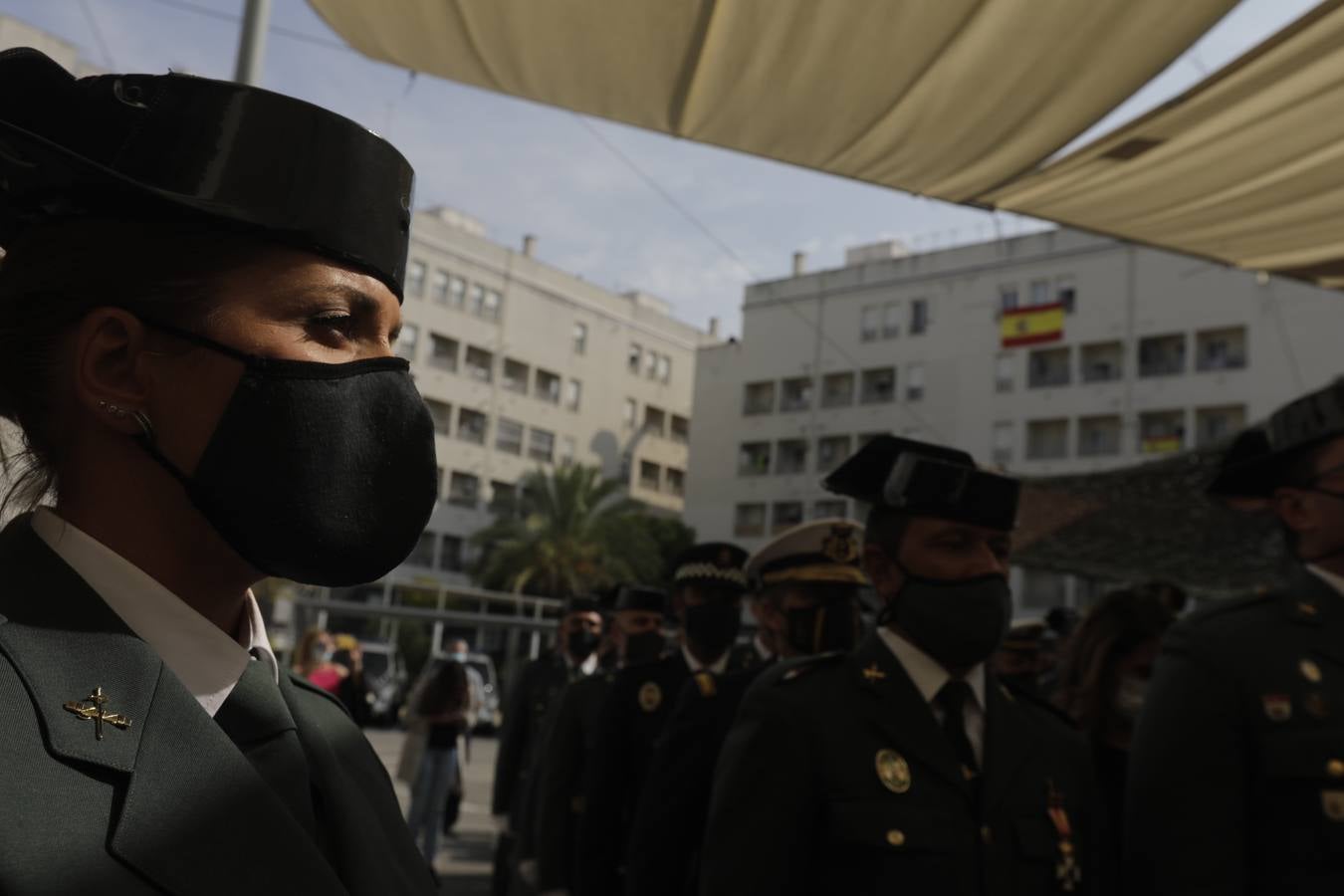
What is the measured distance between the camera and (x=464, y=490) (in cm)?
5656

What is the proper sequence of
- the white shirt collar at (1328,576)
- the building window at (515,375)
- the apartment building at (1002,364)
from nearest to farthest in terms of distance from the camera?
the white shirt collar at (1328,576) → the apartment building at (1002,364) → the building window at (515,375)

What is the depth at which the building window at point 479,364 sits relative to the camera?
5612 cm

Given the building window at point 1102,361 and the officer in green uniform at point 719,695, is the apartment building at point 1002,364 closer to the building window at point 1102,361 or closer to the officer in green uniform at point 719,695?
the building window at point 1102,361

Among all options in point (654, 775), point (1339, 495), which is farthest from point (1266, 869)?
point (654, 775)

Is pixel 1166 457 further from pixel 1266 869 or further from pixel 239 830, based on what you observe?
pixel 239 830

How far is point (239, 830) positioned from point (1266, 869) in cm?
245

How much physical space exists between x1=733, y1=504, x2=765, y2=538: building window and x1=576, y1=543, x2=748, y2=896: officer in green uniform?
156ft

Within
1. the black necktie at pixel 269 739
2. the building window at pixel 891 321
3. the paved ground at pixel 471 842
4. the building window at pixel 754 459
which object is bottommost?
the paved ground at pixel 471 842

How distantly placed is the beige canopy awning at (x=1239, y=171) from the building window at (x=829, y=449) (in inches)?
1846

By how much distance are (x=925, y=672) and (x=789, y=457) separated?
50.8m

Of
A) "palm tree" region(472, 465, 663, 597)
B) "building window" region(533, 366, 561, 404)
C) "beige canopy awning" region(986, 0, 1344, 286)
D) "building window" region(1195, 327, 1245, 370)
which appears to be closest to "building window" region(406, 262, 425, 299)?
"building window" region(533, 366, 561, 404)

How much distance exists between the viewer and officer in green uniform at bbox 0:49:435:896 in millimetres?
1245

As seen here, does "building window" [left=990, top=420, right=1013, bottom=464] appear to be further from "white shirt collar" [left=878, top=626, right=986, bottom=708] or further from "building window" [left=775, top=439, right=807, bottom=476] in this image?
"white shirt collar" [left=878, top=626, right=986, bottom=708]

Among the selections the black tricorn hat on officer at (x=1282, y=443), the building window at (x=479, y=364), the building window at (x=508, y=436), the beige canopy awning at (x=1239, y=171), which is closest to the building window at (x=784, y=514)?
the building window at (x=508, y=436)
